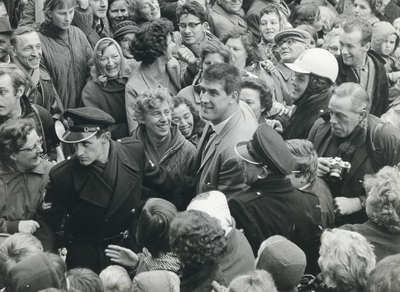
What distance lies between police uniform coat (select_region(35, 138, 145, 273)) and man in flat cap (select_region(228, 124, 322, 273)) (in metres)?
0.98

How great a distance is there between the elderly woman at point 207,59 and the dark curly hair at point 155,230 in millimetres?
2649

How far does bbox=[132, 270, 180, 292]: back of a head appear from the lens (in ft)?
12.0

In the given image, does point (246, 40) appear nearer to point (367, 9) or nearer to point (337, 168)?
point (337, 168)

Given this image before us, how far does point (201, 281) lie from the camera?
387 cm

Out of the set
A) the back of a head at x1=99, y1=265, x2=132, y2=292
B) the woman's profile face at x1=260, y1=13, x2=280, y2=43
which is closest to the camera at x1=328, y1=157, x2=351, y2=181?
the back of a head at x1=99, y1=265, x2=132, y2=292

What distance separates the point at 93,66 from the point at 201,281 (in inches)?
148

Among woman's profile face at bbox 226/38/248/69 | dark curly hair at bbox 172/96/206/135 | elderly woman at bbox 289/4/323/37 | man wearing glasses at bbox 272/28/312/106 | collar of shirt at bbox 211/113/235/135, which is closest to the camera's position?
collar of shirt at bbox 211/113/235/135

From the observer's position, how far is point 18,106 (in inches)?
232

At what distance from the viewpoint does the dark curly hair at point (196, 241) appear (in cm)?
385

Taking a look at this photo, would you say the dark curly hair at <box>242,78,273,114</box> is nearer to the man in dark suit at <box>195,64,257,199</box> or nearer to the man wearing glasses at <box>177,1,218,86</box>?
the man in dark suit at <box>195,64,257,199</box>

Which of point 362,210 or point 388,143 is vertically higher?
point 388,143

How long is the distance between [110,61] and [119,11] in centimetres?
193

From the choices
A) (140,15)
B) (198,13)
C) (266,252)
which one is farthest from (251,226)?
(140,15)

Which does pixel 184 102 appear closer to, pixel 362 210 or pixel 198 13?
pixel 198 13
